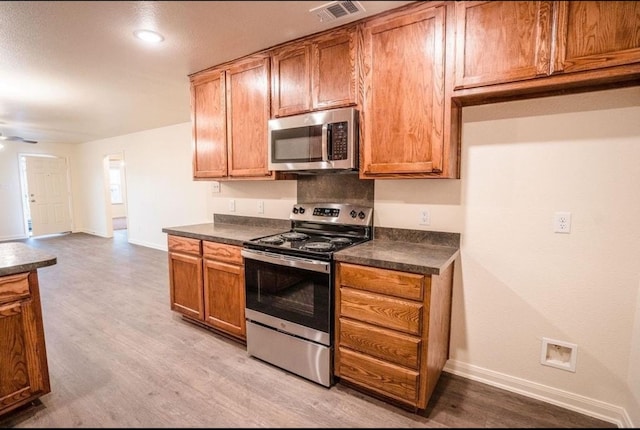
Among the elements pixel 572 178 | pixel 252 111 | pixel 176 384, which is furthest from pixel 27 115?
pixel 572 178

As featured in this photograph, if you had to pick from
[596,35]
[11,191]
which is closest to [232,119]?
[596,35]

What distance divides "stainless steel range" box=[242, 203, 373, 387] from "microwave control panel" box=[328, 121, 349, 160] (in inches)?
20.3

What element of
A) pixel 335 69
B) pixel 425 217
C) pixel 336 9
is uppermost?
pixel 336 9

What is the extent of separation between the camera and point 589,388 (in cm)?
183

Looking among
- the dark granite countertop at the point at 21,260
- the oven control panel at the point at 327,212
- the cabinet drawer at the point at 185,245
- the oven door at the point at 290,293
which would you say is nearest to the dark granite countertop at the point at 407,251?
the oven door at the point at 290,293

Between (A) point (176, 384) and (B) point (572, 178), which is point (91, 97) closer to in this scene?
(A) point (176, 384)

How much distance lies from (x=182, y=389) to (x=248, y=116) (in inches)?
80.5

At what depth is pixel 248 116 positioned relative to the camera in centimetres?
266

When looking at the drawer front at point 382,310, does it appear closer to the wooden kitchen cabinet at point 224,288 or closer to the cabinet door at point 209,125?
the wooden kitchen cabinet at point 224,288

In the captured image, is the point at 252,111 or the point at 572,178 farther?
the point at 252,111

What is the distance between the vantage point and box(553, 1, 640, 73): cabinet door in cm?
140

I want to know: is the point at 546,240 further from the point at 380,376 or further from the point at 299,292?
the point at 299,292

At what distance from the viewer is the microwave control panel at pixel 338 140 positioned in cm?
211

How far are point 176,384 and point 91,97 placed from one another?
11.3 ft
